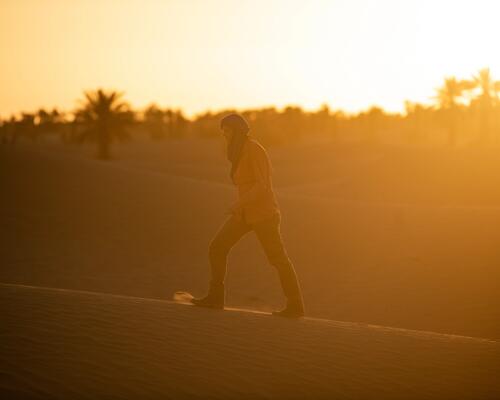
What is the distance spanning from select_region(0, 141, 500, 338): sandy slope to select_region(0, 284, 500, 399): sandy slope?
16.1ft

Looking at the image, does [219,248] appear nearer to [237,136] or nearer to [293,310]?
[293,310]

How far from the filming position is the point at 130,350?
17.5ft

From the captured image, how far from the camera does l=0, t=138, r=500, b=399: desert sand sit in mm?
5051

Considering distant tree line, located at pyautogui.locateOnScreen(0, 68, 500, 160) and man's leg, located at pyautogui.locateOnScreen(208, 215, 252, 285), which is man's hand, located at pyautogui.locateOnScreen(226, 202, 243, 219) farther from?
distant tree line, located at pyautogui.locateOnScreen(0, 68, 500, 160)

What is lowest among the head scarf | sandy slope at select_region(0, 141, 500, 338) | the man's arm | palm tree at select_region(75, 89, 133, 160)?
sandy slope at select_region(0, 141, 500, 338)

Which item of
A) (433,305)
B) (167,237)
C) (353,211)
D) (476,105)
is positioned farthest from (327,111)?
(433,305)

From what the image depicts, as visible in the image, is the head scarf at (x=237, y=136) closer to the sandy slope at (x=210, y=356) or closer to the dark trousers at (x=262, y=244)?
the dark trousers at (x=262, y=244)

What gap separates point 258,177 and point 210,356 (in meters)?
2.00

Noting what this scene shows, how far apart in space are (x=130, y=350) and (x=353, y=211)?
1996cm

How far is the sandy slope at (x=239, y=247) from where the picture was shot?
13.1 metres

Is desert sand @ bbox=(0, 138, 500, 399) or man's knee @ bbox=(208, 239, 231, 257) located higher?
man's knee @ bbox=(208, 239, 231, 257)

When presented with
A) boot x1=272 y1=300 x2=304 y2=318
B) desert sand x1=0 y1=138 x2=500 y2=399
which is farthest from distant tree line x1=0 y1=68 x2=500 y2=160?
boot x1=272 y1=300 x2=304 y2=318

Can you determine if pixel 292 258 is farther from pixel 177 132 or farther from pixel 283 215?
pixel 177 132

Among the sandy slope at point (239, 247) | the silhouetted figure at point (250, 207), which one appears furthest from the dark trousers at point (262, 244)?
the sandy slope at point (239, 247)
